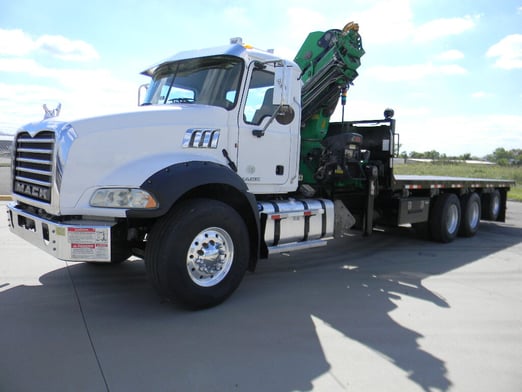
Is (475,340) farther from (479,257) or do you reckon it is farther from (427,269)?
(479,257)

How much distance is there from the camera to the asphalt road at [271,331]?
2.96 metres

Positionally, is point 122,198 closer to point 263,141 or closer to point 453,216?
point 263,141

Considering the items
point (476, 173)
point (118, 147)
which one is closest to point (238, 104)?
point (118, 147)

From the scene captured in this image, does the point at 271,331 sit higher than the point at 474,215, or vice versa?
the point at 474,215

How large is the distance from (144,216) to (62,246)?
0.77 m

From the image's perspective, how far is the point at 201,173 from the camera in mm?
4172

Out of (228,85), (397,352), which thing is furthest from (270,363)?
(228,85)

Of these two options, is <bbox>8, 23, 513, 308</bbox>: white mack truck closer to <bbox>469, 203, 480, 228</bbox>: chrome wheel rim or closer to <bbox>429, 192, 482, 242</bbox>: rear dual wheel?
<bbox>429, 192, 482, 242</bbox>: rear dual wheel

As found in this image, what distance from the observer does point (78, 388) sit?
2746 mm

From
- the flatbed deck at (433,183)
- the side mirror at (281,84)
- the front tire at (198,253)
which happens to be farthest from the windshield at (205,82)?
the flatbed deck at (433,183)

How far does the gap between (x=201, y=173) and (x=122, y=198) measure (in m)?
0.78

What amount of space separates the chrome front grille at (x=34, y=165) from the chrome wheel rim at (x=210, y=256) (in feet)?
4.81

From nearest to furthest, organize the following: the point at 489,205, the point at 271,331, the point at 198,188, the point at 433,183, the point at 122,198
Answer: the point at 271,331, the point at 122,198, the point at 198,188, the point at 433,183, the point at 489,205

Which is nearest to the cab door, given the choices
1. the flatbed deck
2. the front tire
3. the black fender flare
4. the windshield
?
the windshield
